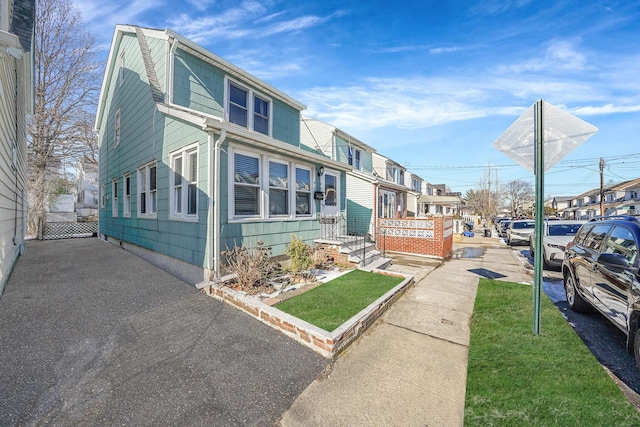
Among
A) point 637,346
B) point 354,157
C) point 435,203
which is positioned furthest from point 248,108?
point 435,203

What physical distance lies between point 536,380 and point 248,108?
30.6 ft

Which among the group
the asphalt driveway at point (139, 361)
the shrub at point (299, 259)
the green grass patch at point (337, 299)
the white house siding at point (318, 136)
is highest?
the white house siding at point (318, 136)

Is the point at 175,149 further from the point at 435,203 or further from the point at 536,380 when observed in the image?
the point at 435,203

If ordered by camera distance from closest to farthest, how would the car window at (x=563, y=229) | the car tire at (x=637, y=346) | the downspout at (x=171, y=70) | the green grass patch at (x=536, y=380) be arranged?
the green grass patch at (x=536, y=380) < the car tire at (x=637, y=346) < the downspout at (x=171, y=70) < the car window at (x=563, y=229)

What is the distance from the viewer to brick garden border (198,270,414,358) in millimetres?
3473

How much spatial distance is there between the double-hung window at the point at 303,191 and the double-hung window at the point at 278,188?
491 millimetres

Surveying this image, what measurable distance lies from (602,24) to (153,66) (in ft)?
41.7

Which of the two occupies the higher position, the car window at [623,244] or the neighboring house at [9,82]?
the neighboring house at [9,82]

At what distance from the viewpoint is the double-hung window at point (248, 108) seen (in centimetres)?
856

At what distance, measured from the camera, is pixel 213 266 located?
5.46m

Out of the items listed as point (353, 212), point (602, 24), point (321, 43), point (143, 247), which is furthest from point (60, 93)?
point (602, 24)

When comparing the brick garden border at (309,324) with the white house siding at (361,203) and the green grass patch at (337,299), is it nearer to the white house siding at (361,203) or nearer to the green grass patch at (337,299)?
the green grass patch at (337,299)

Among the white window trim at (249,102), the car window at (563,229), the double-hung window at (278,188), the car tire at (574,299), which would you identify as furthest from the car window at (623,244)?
the white window trim at (249,102)

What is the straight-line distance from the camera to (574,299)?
4938mm
